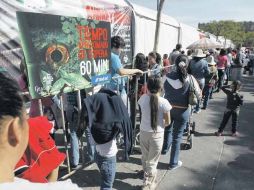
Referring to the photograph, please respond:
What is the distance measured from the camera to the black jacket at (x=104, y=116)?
133 inches

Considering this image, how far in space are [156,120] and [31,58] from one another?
1823 millimetres

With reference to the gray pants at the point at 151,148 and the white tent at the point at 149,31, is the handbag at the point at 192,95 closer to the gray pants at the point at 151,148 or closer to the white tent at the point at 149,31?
the gray pants at the point at 151,148

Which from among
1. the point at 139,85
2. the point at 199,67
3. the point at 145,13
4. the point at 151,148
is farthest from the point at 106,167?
the point at 145,13

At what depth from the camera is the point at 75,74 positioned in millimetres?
3723

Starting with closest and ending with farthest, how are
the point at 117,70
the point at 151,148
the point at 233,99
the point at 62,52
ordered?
the point at 62,52
the point at 151,148
the point at 117,70
the point at 233,99

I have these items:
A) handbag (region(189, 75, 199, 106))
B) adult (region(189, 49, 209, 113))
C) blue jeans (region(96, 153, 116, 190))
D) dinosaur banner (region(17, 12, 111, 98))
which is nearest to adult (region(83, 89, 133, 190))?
blue jeans (region(96, 153, 116, 190))

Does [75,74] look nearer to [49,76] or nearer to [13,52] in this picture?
[49,76]

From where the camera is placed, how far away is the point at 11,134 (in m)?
0.93

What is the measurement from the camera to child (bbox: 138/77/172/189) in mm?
4094

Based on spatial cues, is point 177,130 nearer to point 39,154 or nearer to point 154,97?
point 154,97

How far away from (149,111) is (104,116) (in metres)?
0.97

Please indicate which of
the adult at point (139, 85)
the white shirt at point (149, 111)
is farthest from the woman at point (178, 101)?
the white shirt at point (149, 111)

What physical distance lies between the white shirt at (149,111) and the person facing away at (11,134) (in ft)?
10.6

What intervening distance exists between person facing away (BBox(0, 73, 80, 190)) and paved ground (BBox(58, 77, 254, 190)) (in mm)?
3531
